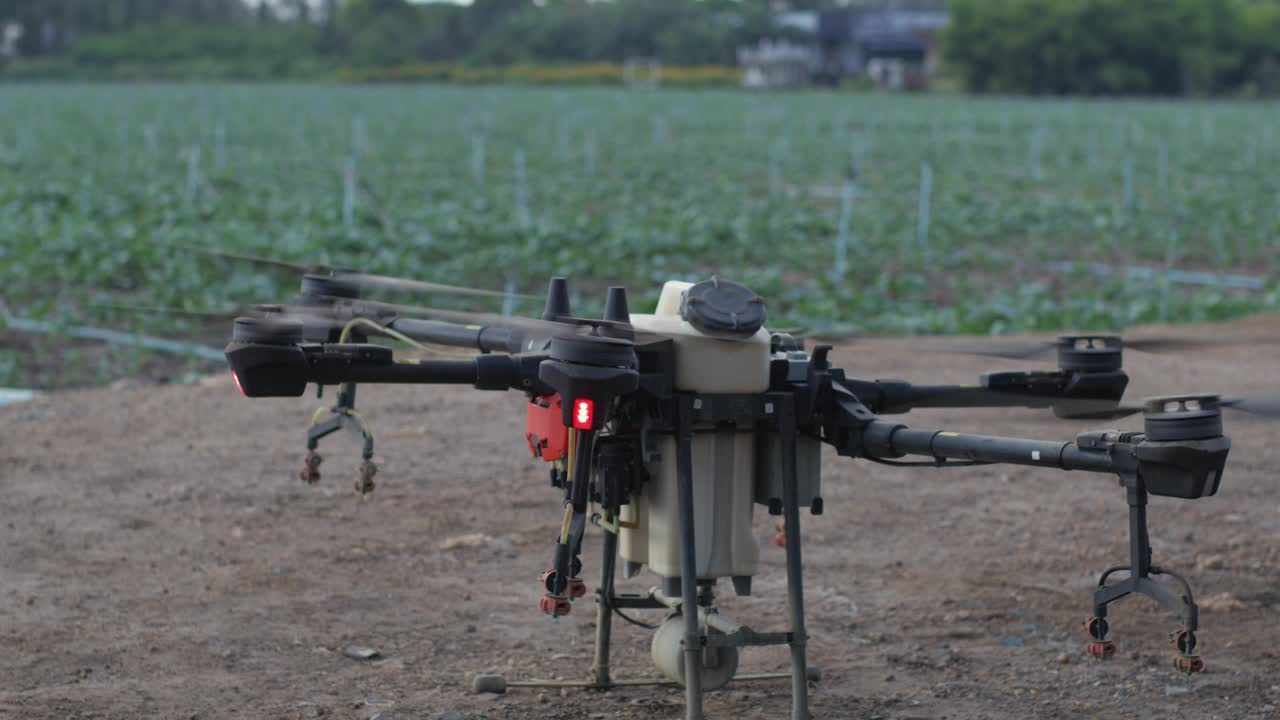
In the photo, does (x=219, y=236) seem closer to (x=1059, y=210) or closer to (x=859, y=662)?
(x=1059, y=210)

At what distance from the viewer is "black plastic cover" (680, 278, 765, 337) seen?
4.68 m

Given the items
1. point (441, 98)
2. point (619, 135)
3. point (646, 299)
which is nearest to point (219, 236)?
point (646, 299)

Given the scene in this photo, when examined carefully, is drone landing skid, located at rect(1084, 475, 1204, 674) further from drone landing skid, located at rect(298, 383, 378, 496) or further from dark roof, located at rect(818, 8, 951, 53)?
dark roof, located at rect(818, 8, 951, 53)

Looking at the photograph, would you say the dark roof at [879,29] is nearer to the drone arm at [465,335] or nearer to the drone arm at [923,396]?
the drone arm at [465,335]

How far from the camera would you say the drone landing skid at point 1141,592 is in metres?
4.16

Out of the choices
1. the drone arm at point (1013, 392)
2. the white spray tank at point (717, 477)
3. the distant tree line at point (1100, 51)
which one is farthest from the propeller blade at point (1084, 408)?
the distant tree line at point (1100, 51)

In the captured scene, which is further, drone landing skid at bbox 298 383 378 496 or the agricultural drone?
drone landing skid at bbox 298 383 378 496

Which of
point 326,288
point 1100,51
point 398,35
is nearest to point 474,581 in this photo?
point 326,288

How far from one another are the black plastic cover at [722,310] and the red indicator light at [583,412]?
1.76 ft

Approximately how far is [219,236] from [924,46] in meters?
115

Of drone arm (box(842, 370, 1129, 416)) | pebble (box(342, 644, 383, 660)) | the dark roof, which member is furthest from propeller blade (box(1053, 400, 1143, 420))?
the dark roof

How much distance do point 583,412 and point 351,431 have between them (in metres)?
1.65

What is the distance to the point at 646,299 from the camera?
16609 millimetres

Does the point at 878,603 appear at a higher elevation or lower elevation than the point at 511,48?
lower
